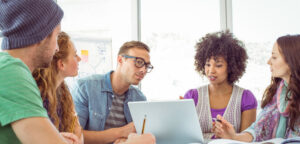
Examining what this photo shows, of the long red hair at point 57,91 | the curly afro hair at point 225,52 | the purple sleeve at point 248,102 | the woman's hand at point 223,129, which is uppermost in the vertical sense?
the curly afro hair at point 225,52

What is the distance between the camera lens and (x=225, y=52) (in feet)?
7.73

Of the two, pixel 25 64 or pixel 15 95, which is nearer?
pixel 15 95

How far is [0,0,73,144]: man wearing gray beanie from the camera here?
75 cm

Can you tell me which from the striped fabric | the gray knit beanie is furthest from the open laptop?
the gray knit beanie

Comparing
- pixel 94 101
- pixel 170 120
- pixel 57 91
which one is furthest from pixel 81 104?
pixel 170 120

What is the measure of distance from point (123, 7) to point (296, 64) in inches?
104

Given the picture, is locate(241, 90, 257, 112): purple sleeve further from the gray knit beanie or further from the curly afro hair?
the gray knit beanie

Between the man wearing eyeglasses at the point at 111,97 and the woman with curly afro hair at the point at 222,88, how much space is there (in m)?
0.49

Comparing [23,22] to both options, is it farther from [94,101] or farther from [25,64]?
[94,101]

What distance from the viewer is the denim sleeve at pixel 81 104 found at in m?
1.96

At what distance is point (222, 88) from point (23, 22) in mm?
1708

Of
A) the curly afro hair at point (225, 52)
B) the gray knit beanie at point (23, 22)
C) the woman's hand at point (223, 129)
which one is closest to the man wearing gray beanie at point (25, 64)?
the gray knit beanie at point (23, 22)

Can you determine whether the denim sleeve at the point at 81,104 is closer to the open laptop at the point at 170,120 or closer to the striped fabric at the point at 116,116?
the striped fabric at the point at 116,116

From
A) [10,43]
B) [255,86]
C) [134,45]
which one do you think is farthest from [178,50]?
[10,43]
